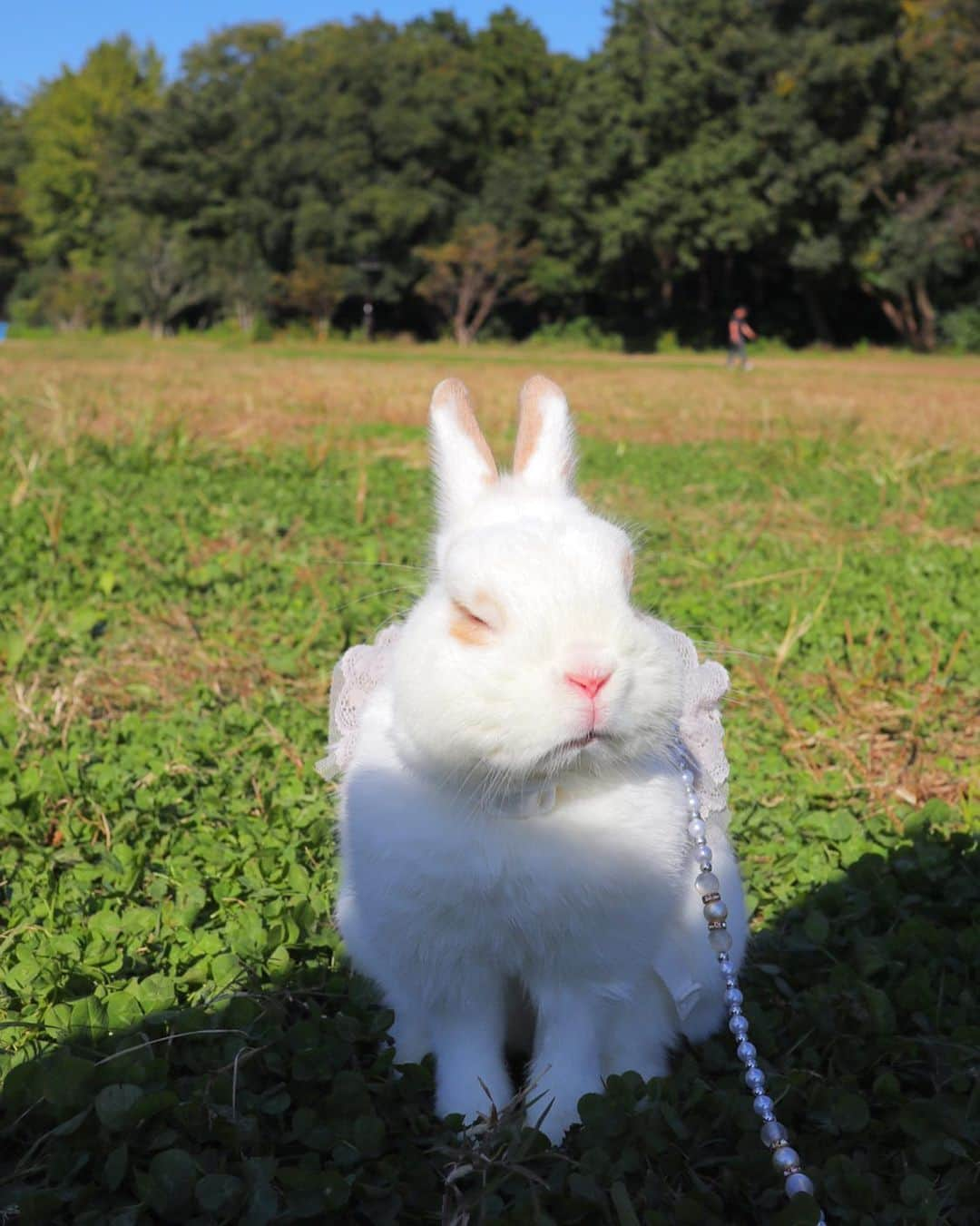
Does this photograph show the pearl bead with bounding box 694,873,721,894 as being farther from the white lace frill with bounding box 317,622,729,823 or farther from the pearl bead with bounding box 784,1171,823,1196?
the pearl bead with bounding box 784,1171,823,1196

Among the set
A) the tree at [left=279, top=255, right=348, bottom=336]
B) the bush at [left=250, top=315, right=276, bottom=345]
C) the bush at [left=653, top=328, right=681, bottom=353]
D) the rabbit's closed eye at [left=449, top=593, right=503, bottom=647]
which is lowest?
the rabbit's closed eye at [left=449, top=593, right=503, bottom=647]

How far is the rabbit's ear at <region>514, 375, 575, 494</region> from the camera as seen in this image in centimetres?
202

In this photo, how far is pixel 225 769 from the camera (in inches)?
123

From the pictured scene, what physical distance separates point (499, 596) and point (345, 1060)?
0.90 meters

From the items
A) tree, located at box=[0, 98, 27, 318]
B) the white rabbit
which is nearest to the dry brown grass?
the white rabbit

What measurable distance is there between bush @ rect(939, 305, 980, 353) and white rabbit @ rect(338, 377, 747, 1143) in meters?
35.3

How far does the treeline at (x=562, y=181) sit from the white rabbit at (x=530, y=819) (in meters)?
33.9

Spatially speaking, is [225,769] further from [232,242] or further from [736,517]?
[232,242]

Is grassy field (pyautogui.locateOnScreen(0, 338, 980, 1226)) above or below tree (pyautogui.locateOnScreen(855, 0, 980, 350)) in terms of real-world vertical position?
below

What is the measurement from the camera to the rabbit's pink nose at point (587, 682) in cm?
153

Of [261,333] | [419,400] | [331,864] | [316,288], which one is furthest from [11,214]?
[331,864]

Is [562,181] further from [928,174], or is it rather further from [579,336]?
[928,174]

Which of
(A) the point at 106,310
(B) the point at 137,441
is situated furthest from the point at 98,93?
(B) the point at 137,441

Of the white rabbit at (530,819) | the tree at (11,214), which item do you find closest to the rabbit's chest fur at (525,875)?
the white rabbit at (530,819)
